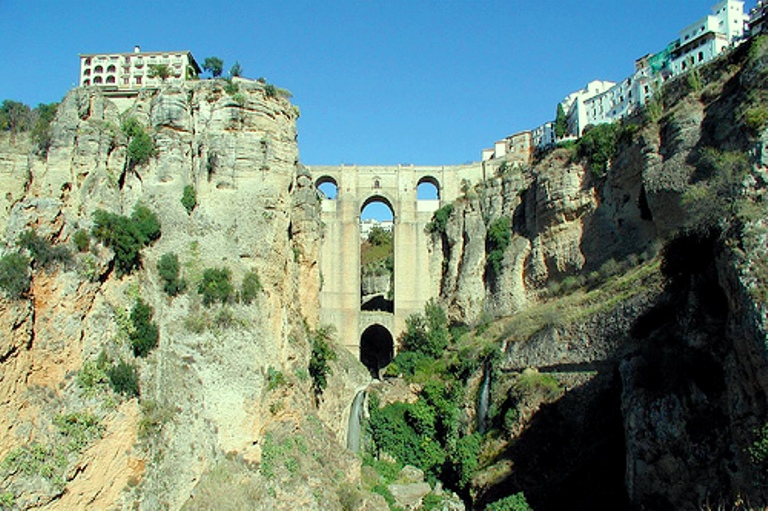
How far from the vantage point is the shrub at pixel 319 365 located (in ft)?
98.9

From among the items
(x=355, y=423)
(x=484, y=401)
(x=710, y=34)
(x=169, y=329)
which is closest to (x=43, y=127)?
(x=169, y=329)

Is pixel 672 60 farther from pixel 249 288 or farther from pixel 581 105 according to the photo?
pixel 249 288

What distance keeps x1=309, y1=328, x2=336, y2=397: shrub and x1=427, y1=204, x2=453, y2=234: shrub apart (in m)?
17.9

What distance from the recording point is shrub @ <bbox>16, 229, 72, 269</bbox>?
779 inches

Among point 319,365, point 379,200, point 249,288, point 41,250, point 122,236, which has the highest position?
point 379,200

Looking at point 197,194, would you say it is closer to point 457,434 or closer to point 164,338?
point 164,338

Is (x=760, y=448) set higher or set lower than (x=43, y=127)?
lower

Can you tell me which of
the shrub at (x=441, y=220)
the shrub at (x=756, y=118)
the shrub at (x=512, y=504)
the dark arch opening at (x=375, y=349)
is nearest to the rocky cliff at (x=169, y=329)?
the shrub at (x=512, y=504)

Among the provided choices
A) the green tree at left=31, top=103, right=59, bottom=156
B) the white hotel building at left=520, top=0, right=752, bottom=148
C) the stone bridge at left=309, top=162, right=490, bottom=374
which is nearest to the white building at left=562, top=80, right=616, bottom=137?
the white hotel building at left=520, top=0, right=752, bottom=148

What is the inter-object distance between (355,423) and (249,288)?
1163 cm

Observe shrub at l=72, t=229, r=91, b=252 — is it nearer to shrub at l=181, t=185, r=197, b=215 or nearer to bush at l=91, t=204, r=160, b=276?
bush at l=91, t=204, r=160, b=276

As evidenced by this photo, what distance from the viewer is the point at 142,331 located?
21719 millimetres

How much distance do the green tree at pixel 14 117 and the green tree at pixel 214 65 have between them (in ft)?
27.6

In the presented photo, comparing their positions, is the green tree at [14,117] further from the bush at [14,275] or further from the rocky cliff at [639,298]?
the rocky cliff at [639,298]
